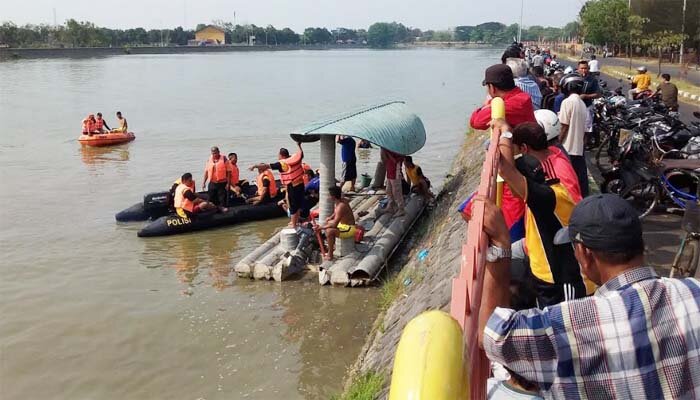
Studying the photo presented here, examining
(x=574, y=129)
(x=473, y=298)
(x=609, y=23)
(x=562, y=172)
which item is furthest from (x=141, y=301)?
(x=609, y=23)

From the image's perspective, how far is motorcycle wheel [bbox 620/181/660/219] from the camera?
7789 millimetres

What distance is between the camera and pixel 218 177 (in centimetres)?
1357

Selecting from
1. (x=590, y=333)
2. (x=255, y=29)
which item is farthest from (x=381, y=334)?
(x=255, y=29)

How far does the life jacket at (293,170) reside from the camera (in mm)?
11375

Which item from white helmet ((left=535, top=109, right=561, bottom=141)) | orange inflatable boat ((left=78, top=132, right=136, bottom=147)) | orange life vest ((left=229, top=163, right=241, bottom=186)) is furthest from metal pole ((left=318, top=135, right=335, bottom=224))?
orange inflatable boat ((left=78, top=132, right=136, bottom=147))

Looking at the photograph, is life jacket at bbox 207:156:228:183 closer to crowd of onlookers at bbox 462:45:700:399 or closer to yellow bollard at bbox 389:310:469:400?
crowd of onlookers at bbox 462:45:700:399

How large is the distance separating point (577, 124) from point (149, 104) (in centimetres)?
3754

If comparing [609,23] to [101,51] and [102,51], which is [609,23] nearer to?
[101,51]

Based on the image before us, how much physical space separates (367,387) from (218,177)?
8.72m

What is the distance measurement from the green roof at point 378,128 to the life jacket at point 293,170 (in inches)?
15.6

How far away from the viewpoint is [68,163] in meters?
22.3

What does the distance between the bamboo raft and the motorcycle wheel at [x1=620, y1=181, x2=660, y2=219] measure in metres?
3.80

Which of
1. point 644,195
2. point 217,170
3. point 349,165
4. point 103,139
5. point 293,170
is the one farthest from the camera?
point 103,139

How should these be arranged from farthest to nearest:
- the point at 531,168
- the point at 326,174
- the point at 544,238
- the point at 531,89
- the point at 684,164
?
1. the point at 326,174
2. the point at 531,89
3. the point at 684,164
4. the point at 531,168
5. the point at 544,238
